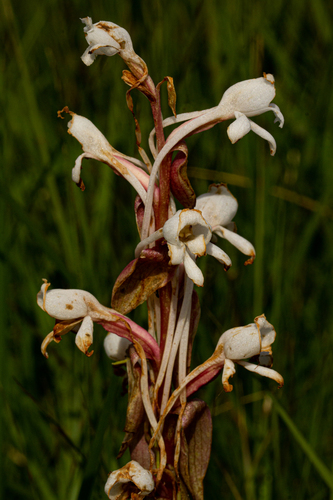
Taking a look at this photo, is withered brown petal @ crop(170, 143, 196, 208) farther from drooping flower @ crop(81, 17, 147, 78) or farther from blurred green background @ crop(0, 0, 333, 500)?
blurred green background @ crop(0, 0, 333, 500)

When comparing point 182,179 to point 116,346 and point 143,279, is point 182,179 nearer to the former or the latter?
point 143,279

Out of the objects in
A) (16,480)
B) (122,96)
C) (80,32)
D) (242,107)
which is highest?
(80,32)

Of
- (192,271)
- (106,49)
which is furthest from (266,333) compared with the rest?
(106,49)

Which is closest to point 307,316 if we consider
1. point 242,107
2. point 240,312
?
point 240,312

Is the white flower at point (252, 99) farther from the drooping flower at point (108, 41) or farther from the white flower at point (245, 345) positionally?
the white flower at point (245, 345)

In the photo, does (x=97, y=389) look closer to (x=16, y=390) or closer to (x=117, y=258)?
(x=16, y=390)

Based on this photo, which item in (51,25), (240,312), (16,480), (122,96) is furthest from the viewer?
(51,25)
